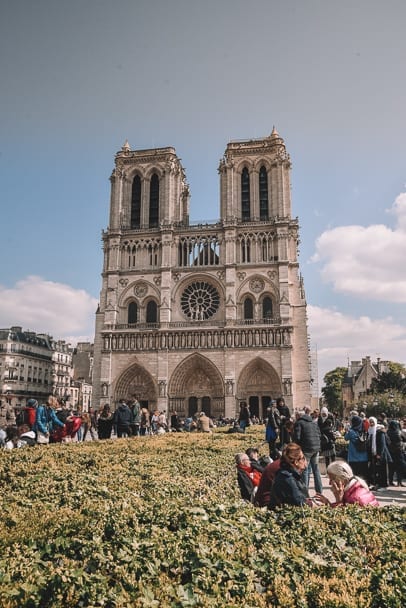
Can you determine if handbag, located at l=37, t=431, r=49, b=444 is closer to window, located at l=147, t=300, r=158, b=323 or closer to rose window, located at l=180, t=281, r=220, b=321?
rose window, located at l=180, t=281, r=220, b=321

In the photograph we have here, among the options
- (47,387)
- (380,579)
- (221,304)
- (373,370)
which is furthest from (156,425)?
(373,370)

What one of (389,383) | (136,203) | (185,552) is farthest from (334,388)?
(185,552)

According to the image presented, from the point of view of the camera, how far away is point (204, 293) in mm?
43500

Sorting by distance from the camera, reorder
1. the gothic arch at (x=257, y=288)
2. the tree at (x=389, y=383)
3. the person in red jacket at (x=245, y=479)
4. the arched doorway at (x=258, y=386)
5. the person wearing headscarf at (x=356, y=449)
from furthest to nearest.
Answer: the tree at (x=389, y=383) → the gothic arch at (x=257, y=288) → the arched doorway at (x=258, y=386) → the person wearing headscarf at (x=356, y=449) → the person in red jacket at (x=245, y=479)

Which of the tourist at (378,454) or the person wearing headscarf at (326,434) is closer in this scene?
the tourist at (378,454)

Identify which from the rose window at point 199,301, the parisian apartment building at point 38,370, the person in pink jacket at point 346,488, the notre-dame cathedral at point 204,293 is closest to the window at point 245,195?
the notre-dame cathedral at point 204,293

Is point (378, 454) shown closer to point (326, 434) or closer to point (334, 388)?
point (326, 434)

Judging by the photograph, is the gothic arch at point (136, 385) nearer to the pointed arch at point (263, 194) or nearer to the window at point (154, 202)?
the window at point (154, 202)

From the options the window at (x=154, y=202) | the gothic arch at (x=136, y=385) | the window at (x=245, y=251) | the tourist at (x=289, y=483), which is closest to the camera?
the tourist at (x=289, y=483)

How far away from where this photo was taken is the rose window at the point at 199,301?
43.1 m

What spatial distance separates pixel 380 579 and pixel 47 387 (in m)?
58.8

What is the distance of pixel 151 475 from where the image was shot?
7.80 m

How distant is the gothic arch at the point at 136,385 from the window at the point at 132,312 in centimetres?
455

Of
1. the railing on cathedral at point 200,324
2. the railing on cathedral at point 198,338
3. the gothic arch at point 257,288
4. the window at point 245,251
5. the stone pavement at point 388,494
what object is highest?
the window at point 245,251
